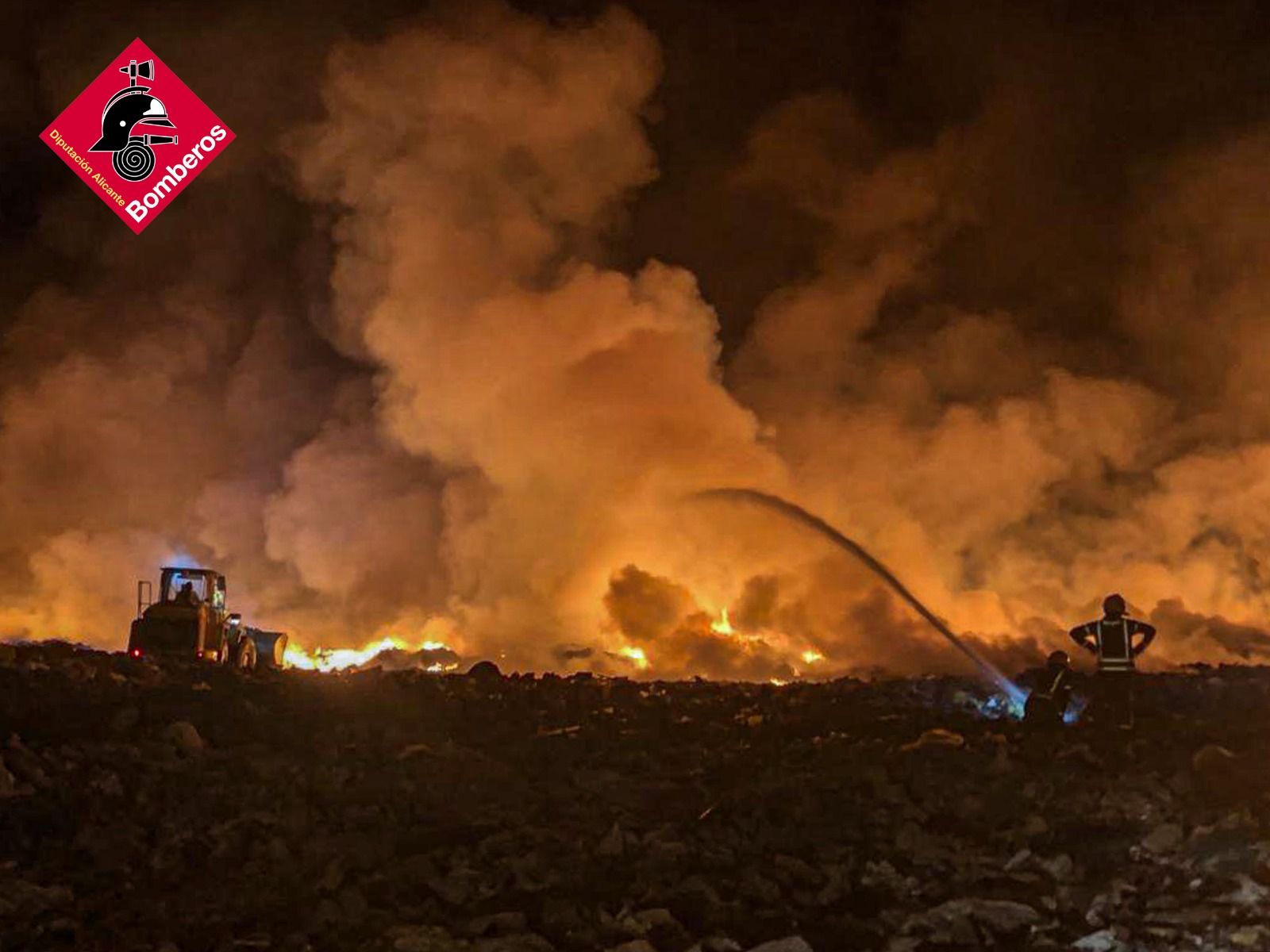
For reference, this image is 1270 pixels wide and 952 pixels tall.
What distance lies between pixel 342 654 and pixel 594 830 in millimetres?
23700

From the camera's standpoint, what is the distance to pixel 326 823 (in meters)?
10.7

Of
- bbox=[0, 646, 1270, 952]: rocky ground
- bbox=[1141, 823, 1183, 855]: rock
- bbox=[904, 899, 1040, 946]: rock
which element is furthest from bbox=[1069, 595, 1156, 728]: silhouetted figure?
bbox=[904, 899, 1040, 946]: rock

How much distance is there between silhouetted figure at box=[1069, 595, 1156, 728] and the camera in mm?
13711

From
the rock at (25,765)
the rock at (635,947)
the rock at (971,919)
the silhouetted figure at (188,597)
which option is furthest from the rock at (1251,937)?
the silhouetted figure at (188,597)

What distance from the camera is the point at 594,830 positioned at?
35.0 feet

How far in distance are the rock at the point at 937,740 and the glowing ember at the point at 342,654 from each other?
1778 centimetres

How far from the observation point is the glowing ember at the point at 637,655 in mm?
30016

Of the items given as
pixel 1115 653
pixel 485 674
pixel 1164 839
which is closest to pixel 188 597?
pixel 485 674

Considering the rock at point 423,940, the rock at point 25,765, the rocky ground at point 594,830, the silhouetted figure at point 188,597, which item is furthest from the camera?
the silhouetted figure at point 188,597

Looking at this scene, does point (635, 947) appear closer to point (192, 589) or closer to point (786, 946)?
point (786, 946)

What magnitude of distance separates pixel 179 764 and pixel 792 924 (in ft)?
20.8

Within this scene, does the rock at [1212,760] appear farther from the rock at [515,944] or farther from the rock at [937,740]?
the rock at [515,944]

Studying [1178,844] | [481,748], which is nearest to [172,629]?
[481,748]

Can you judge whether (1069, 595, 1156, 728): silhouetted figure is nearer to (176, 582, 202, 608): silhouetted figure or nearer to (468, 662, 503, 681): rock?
(468, 662, 503, 681): rock
